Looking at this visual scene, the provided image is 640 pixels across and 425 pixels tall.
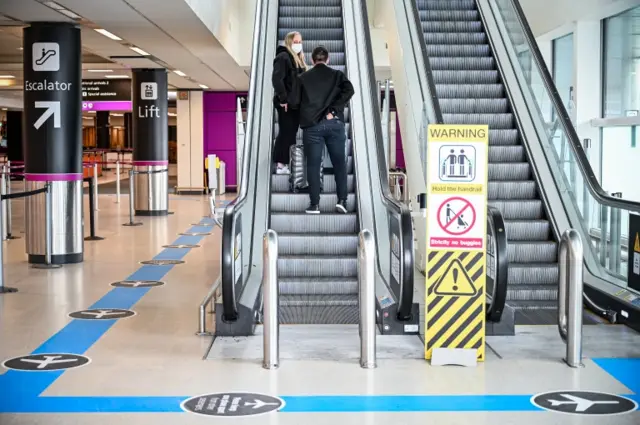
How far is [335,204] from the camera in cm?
966

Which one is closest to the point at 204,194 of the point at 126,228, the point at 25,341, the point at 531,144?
the point at 126,228

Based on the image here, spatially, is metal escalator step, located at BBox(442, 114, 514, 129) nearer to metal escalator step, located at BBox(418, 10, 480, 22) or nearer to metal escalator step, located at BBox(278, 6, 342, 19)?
metal escalator step, located at BBox(418, 10, 480, 22)

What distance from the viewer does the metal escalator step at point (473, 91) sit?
11555 millimetres

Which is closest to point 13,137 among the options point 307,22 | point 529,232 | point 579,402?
point 307,22

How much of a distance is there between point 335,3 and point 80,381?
9.69 m

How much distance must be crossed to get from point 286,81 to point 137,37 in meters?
4.77

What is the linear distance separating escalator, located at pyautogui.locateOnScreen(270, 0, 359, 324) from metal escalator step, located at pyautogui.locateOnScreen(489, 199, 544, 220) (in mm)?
1610

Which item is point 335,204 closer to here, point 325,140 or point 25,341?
point 325,140

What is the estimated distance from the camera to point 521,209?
977 cm

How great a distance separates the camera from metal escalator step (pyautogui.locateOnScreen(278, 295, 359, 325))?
7.67 meters

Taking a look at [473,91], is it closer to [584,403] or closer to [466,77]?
[466,77]

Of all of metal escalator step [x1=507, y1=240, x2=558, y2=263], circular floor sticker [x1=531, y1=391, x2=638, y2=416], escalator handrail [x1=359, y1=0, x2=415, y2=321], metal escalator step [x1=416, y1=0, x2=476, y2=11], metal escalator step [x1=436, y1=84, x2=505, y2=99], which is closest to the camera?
circular floor sticker [x1=531, y1=391, x2=638, y2=416]

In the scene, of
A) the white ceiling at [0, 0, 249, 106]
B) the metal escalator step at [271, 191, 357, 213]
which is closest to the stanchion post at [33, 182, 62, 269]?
the white ceiling at [0, 0, 249, 106]

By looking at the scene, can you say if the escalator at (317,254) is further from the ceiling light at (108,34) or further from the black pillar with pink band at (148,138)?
the black pillar with pink band at (148,138)
